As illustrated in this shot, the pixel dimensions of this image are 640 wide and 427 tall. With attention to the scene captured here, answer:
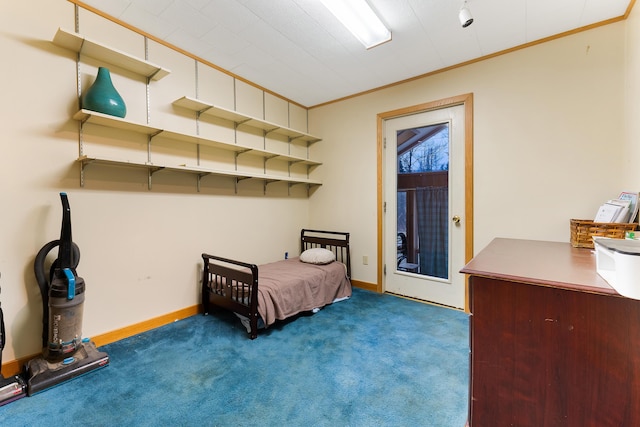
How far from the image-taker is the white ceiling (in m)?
2.00

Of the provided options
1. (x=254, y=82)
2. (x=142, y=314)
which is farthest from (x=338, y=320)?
(x=254, y=82)

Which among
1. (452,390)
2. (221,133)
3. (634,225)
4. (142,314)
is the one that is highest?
(221,133)

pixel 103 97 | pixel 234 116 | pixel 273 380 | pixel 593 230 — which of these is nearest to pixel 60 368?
pixel 273 380

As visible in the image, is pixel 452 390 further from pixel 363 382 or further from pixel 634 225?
pixel 634 225

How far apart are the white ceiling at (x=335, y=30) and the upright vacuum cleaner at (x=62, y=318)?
5.00 feet

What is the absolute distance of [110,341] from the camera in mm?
2158

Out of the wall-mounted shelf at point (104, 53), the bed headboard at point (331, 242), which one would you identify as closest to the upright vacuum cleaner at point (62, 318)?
the wall-mounted shelf at point (104, 53)

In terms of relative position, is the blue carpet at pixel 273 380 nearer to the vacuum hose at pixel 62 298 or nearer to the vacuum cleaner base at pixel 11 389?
the vacuum cleaner base at pixel 11 389

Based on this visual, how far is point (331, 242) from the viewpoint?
3.60 metres

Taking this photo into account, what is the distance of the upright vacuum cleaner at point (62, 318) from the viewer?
172 centimetres

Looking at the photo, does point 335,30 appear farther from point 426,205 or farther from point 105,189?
point 105,189

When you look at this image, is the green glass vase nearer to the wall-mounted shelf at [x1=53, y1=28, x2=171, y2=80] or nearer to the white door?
the wall-mounted shelf at [x1=53, y1=28, x2=171, y2=80]

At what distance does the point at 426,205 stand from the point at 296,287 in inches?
65.5

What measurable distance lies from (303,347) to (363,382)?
22.5 inches
